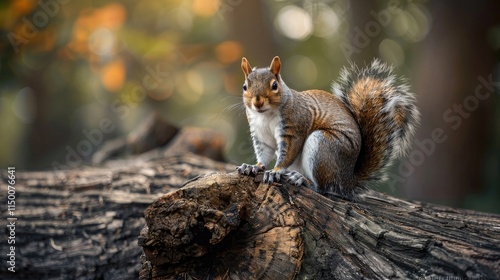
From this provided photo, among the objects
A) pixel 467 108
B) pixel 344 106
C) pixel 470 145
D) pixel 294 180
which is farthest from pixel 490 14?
pixel 294 180

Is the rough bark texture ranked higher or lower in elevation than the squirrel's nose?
lower

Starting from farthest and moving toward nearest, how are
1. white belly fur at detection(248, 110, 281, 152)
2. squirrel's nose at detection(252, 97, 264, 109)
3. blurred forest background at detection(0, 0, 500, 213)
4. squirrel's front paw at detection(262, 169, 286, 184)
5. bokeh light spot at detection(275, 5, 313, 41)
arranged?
bokeh light spot at detection(275, 5, 313, 41) → blurred forest background at detection(0, 0, 500, 213) → white belly fur at detection(248, 110, 281, 152) → squirrel's nose at detection(252, 97, 264, 109) → squirrel's front paw at detection(262, 169, 286, 184)

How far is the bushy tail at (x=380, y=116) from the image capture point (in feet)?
6.84

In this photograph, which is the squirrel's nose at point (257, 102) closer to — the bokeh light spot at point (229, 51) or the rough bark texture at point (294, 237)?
the rough bark texture at point (294, 237)

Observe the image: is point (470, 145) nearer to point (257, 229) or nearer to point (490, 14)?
point (490, 14)

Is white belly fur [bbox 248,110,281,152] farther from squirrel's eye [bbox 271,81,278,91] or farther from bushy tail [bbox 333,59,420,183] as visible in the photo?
bushy tail [bbox 333,59,420,183]

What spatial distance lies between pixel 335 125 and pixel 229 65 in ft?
12.1

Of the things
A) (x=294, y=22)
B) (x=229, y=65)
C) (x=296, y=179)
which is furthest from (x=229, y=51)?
(x=296, y=179)

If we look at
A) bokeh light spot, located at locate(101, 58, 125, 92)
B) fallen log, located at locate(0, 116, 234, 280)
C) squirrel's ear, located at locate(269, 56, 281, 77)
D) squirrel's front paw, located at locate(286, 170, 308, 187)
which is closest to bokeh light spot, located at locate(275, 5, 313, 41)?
bokeh light spot, located at locate(101, 58, 125, 92)

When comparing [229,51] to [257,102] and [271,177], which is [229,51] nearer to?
[257,102]

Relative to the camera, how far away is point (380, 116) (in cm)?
208

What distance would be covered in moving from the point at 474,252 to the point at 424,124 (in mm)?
3030

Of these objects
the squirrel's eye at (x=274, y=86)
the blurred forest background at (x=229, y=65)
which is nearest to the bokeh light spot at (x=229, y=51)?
the blurred forest background at (x=229, y=65)

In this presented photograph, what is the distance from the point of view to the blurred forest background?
4.12 metres
